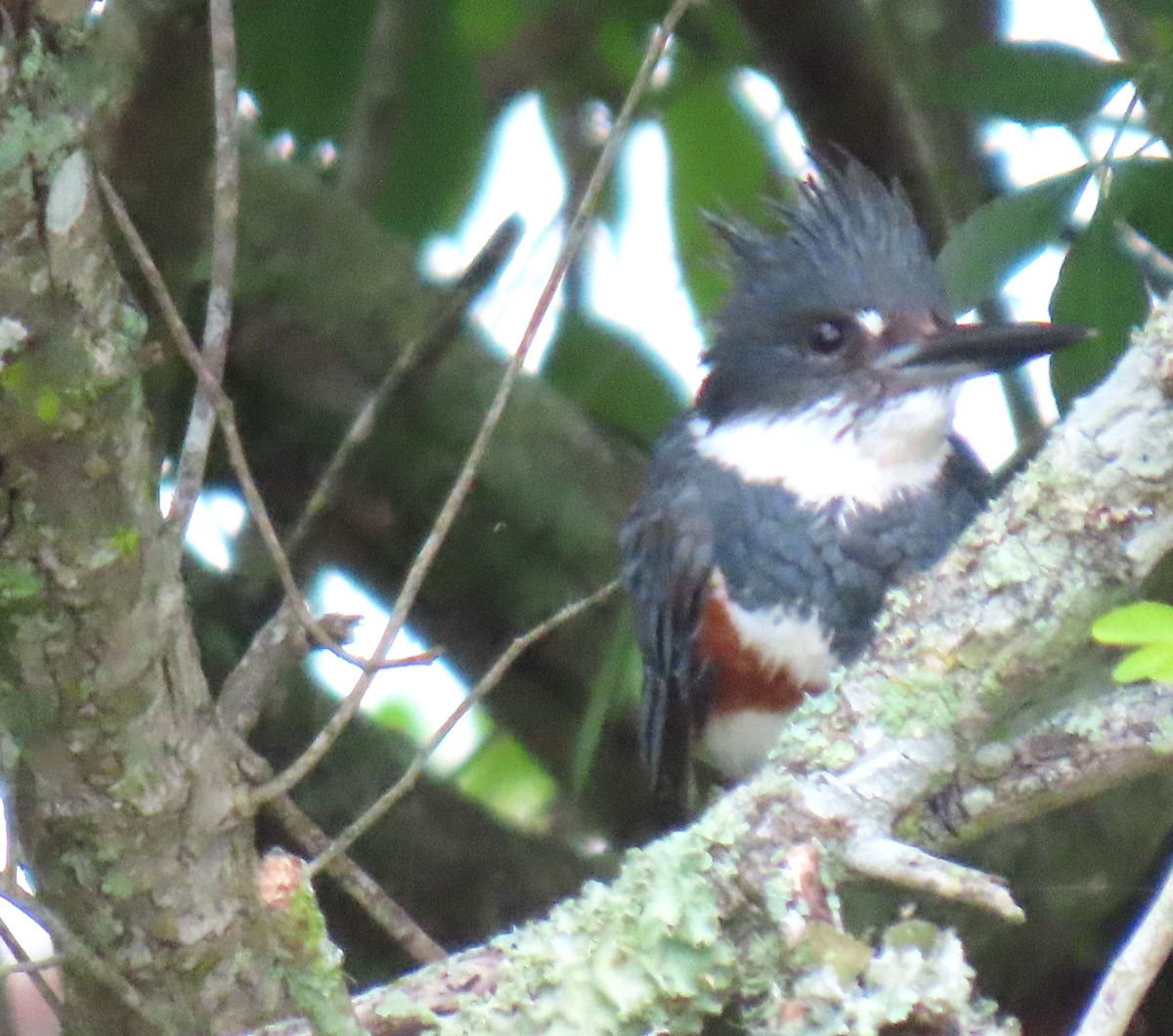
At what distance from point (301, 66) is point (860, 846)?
1.83m

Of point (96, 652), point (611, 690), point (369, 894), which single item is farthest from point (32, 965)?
point (611, 690)

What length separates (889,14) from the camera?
4.05m

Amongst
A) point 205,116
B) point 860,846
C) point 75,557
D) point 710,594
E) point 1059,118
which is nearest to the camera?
point 860,846

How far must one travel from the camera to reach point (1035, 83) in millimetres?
2652

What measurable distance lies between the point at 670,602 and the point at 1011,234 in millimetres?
896

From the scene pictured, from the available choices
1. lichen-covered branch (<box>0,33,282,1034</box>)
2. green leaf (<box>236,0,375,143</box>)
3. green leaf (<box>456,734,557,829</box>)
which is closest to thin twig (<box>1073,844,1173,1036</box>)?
lichen-covered branch (<box>0,33,282,1034</box>)

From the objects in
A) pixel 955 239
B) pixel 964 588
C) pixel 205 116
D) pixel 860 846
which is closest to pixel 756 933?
pixel 860 846

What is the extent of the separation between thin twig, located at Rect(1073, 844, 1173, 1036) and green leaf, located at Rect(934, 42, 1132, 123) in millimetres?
1334

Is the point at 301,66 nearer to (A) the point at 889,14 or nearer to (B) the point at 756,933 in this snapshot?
(A) the point at 889,14

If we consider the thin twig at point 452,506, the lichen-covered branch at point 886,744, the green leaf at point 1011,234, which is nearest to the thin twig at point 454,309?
the thin twig at point 452,506

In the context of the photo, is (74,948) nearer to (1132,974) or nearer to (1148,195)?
(1132,974)

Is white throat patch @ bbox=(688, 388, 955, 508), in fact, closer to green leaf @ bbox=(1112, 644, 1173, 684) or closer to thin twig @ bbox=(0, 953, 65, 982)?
thin twig @ bbox=(0, 953, 65, 982)

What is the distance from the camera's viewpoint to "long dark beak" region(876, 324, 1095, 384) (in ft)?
9.35

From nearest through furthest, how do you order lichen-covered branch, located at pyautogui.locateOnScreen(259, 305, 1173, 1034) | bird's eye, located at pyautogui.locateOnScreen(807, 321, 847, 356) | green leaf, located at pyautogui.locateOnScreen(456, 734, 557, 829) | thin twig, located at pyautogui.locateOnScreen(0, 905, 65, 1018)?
lichen-covered branch, located at pyautogui.locateOnScreen(259, 305, 1173, 1034), thin twig, located at pyautogui.locateOnScreen(0, 905, 65, 1018), bird's eye, located at pyautogui.locateOnScreen(807, 321, 847, 356), green leaf, located at pyautogui.locateOnScreen(456, 734, 557, 829)
